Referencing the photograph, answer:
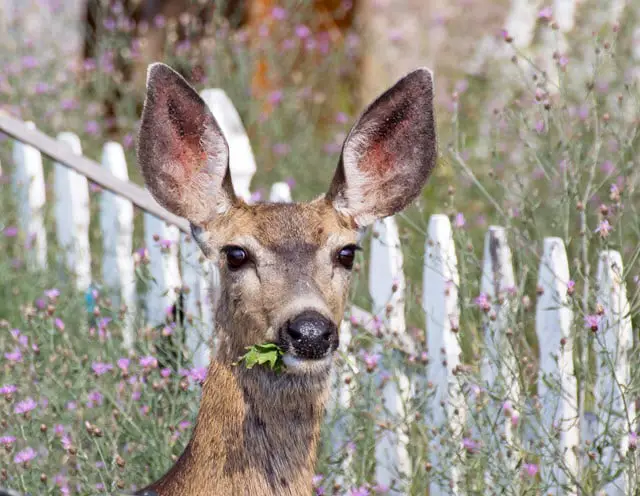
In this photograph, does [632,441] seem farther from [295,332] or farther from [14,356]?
[14,356]

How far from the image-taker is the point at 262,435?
3551mm

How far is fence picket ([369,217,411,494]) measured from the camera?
496cm

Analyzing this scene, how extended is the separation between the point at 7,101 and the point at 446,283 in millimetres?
4117

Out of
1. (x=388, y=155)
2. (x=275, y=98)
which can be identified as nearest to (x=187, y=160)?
(x=388, y=155)

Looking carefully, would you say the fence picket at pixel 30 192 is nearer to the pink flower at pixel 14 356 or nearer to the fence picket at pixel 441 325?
the pink flower at pixel 14 356

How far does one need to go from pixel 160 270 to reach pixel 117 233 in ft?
1.95

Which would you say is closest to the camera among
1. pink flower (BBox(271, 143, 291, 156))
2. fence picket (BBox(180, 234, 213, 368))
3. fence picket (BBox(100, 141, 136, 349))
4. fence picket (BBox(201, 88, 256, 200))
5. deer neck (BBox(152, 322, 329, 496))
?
deer neck (BBox(152, 322, 329, 496))

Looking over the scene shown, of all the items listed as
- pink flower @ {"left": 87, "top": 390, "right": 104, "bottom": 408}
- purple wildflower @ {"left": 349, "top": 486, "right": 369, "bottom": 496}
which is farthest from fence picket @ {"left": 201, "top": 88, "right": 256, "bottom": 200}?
purple wildflower @ {"left": 349, "top": 486, "right": 369, "bottom": 496}

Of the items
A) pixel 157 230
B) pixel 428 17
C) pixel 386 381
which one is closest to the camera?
pixel 386 381

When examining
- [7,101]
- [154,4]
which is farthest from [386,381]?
[154,4]

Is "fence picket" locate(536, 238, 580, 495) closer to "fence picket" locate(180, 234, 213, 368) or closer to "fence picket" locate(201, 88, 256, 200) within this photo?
"fence picket" locate(180, 234, 213, 368)

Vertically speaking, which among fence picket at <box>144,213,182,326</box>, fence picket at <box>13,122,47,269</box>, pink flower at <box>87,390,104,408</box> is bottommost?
pink flower at <box>87,390,104,408</box>

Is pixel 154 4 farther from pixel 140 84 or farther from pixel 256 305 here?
pixel 256 305

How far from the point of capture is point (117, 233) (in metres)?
6.42
